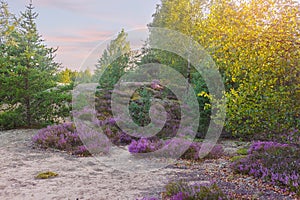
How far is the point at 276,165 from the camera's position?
727 cm

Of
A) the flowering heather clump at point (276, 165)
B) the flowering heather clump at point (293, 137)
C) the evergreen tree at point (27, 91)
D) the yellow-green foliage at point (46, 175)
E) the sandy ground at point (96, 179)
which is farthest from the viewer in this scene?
the evergreen tree at point (27, 91)

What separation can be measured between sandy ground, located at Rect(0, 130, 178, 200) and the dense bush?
1.75 ft

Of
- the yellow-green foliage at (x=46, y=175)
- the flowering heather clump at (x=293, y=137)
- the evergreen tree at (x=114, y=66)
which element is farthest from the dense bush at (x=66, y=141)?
the evergreen tree at (x=114, y=66)

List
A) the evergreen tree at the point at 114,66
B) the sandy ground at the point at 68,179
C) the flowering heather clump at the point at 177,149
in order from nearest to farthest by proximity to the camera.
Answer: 1. the sandy ground at the point at 68,179
2. the flowering heather clump at the point at 177,149
3. the evergreen tree at the point at 114,66

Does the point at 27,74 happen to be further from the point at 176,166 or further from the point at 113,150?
the point at 176,166

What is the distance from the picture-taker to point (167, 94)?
64.2 feet

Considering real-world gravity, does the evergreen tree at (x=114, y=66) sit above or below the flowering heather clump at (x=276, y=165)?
above

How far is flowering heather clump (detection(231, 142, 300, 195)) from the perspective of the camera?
21.0ft

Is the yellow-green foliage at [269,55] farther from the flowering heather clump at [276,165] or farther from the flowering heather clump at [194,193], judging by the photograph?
the flowering heather clump at [194,193]

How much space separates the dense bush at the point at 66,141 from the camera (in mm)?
10672

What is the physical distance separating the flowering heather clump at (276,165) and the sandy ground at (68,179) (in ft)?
6.74

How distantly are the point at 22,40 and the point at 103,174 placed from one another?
10218 millimetres

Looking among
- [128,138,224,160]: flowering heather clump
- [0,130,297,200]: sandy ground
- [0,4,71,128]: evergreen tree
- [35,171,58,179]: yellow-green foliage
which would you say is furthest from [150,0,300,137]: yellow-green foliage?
[0,4,71,128]: evergreen tree

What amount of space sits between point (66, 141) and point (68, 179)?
4.14 meters
